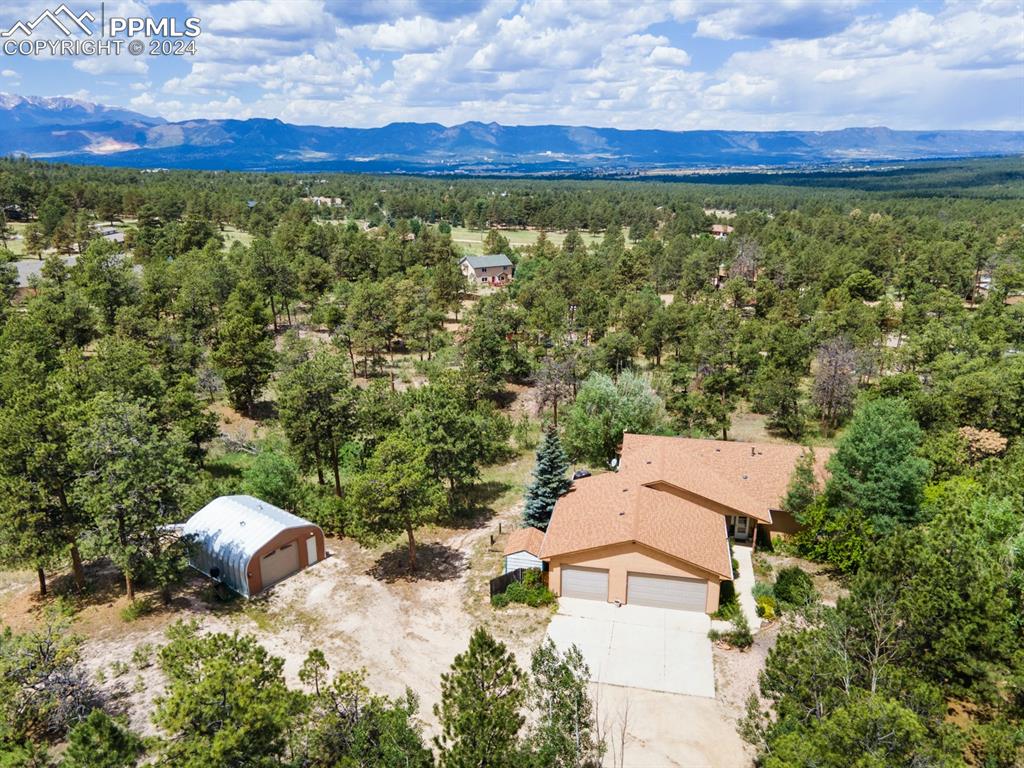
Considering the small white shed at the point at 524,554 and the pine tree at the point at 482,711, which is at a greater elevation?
the pine tree at the point at 482,711

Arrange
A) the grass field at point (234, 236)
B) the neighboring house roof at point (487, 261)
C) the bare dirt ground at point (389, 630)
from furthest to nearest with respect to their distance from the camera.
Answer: the grass field at point (234, 236) < the neighboring house roof at point (487, 261) < the bare dirt ground at point (389, 630)

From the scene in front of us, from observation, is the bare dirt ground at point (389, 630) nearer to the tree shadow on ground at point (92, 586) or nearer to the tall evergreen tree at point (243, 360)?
the tree shadow on ground at point (92, 586)

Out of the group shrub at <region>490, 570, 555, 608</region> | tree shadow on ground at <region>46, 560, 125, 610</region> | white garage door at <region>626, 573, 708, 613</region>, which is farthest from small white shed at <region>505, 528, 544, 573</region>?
tree shadow on ground at <region>46, 560, 125, 610</region>

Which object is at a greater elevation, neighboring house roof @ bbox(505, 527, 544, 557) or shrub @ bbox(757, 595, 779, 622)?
neighboring house roof @ bbox(505, 527, 544, 557)

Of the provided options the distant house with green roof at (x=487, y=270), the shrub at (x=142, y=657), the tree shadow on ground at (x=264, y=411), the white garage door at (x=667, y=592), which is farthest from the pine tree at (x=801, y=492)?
the distant house with green roof at (x=487, y=270)

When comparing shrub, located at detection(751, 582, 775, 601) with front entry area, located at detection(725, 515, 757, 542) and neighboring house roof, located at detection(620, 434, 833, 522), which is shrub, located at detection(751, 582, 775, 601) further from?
front entry area, located at detection(725, 515, 757, 542)

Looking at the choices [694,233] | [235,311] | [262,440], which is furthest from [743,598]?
[694,233]
